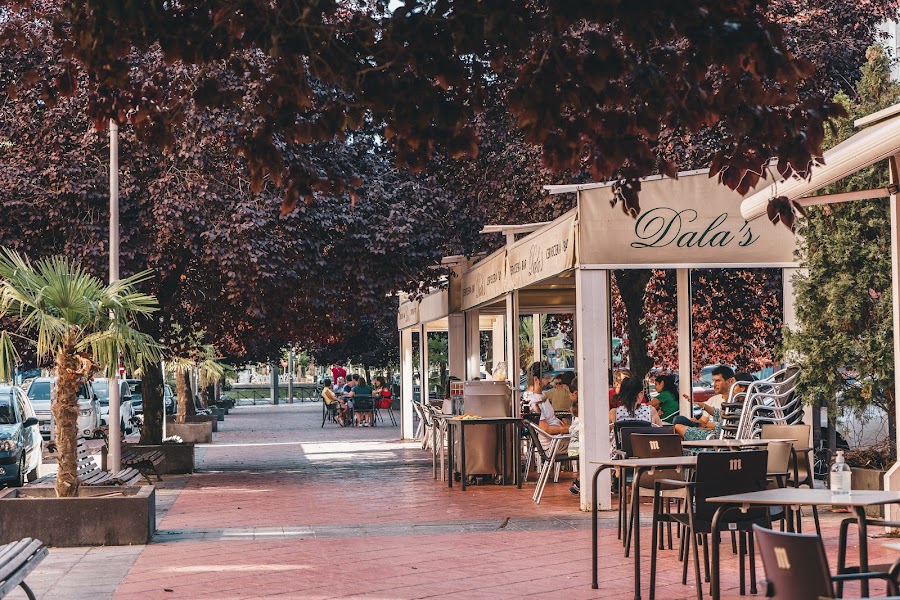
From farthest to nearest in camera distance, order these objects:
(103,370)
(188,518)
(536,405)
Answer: (536,405), (188,518), (103,370)

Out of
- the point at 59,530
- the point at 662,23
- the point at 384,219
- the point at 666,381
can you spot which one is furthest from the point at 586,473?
the point at 662,23

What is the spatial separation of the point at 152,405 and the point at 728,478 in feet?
46.5

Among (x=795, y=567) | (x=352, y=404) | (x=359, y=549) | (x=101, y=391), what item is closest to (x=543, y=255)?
(x=359, y=549)

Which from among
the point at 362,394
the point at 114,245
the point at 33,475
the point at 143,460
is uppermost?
the point at 114,245

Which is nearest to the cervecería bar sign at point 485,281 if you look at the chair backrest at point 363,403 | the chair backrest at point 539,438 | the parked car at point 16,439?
the chair backrest at point 539,438

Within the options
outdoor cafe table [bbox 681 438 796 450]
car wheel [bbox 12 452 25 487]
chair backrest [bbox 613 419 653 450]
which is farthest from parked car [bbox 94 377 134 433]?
outdoor cafe table [bbox 681 438 796 450]

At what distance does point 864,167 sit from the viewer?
967 cm

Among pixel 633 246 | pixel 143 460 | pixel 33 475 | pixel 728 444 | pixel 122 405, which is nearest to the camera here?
pixel 728 444

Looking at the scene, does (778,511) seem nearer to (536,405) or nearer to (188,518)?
(188,518)

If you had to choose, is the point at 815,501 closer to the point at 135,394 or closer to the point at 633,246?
the point at 633,246

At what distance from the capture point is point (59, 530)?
1096 cm

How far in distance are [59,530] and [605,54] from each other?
8.07 metres

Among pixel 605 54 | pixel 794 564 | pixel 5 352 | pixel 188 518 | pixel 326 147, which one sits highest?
pixel 326 147

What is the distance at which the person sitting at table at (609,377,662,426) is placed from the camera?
46.1 feet
